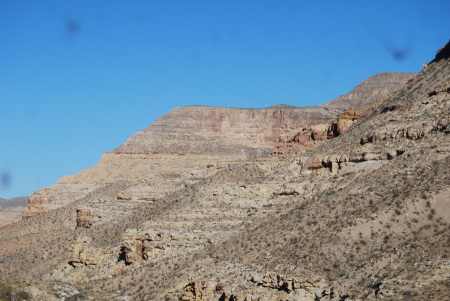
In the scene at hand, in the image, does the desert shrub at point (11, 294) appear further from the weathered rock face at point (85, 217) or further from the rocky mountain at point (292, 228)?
the weathered rock face at point (85, 217)

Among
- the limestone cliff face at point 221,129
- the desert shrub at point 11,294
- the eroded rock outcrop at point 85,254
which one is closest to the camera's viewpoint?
the desert shrub at point 11,294

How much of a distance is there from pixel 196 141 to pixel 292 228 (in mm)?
81877

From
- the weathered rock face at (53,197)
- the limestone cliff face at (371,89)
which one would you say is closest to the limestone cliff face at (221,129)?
the limestone cliff face at (371,89)

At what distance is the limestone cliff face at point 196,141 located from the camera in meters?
101

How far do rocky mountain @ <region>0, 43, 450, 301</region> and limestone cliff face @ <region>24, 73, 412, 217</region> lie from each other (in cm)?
2596

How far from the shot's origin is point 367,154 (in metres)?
48.8

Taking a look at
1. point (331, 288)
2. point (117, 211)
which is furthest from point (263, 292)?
point (117, 211)

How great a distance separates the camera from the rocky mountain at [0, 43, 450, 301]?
3609cm

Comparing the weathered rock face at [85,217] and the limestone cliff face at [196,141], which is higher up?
the limestone cliff face at [196,141]

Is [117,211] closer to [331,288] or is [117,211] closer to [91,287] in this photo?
[91,287]

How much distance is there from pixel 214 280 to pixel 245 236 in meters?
5.79

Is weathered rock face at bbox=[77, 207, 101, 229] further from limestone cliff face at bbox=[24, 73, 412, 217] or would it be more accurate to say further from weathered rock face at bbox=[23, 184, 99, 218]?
weathered rock face at bbox=[23, 184, 99, 218]

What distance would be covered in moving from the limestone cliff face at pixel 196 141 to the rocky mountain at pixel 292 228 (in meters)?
26.0

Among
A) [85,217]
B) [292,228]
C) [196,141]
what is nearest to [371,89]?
[196,141]
